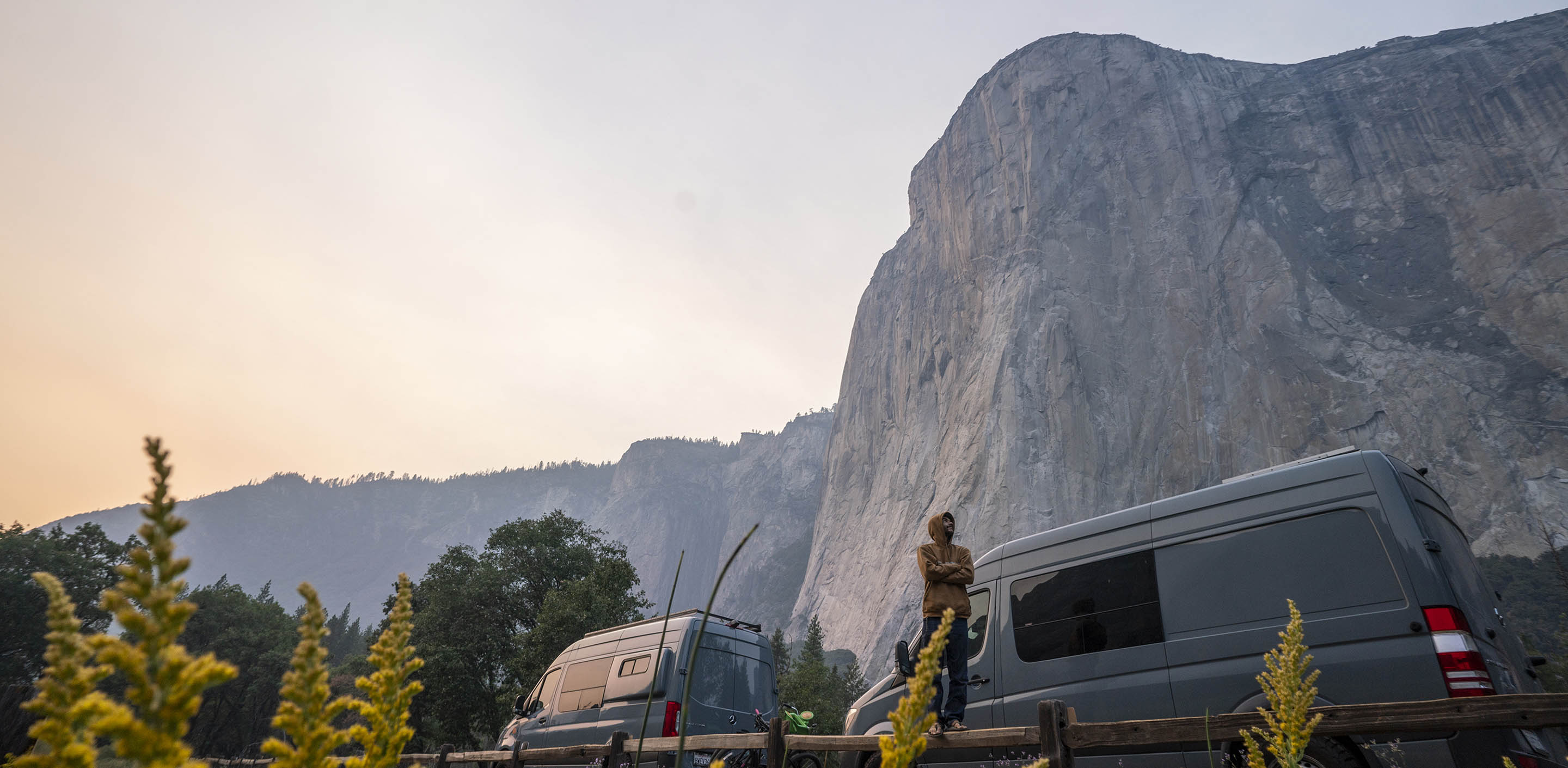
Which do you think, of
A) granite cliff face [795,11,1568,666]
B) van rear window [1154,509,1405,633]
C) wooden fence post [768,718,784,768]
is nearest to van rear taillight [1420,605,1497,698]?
van rear window [1154,509,1405,633]

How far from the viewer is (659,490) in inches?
5984

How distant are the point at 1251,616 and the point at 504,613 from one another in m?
33.6

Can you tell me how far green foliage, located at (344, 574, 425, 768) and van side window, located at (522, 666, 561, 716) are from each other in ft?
41.5

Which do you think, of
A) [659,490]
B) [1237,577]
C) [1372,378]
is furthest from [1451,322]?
[659,490]

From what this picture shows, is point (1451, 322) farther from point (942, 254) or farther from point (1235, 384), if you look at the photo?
→ point (942, 254)

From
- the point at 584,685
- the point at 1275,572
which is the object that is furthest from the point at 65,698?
the point at 584,685

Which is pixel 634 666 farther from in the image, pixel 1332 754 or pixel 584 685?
pixel 1332 754

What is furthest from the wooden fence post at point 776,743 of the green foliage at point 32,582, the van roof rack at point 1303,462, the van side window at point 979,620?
the green foliage at point 32,582

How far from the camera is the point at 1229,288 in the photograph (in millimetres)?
64375

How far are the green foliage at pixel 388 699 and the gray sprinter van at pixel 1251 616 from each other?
17.6 feet

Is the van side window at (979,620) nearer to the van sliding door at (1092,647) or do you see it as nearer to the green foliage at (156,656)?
the van sliding door at (1092,647)

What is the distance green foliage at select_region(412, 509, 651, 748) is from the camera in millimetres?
29500

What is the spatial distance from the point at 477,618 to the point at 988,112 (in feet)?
231

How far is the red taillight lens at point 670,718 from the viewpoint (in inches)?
387
